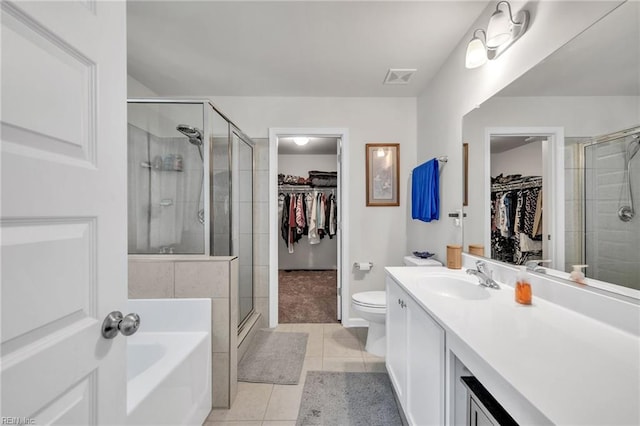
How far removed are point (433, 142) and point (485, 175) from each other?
0.84m

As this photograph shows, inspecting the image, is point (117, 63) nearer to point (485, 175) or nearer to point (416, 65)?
point (485, 175)

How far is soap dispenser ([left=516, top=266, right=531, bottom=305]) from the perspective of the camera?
3.64 feet

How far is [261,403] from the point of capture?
165cm

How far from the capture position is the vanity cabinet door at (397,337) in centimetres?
140

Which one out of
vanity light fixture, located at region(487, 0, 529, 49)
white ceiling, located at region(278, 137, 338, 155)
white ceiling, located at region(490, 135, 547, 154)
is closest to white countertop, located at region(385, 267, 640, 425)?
white ceiling, located at region(490, 135, 547, 154)

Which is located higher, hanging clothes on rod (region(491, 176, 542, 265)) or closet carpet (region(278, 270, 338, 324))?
hanging clothes on rod (region(491, 176, 542, 265))

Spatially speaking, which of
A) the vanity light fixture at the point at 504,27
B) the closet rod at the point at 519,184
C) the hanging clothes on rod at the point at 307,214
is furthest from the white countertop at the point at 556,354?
the hanging clothes on rod at the point at 307,214

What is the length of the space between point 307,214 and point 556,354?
169 inches

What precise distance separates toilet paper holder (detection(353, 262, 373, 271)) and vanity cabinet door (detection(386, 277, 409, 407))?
95cm

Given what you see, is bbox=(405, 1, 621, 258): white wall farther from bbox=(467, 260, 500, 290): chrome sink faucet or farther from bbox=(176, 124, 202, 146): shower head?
bbox=(176, 124, 202, 146): shower head

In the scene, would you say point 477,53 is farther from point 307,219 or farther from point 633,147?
point 307,219

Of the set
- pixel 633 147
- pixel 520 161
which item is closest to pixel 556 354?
pixel 633 147

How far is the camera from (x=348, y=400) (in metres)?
1.66

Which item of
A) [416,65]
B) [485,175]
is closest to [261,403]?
[485,175]
